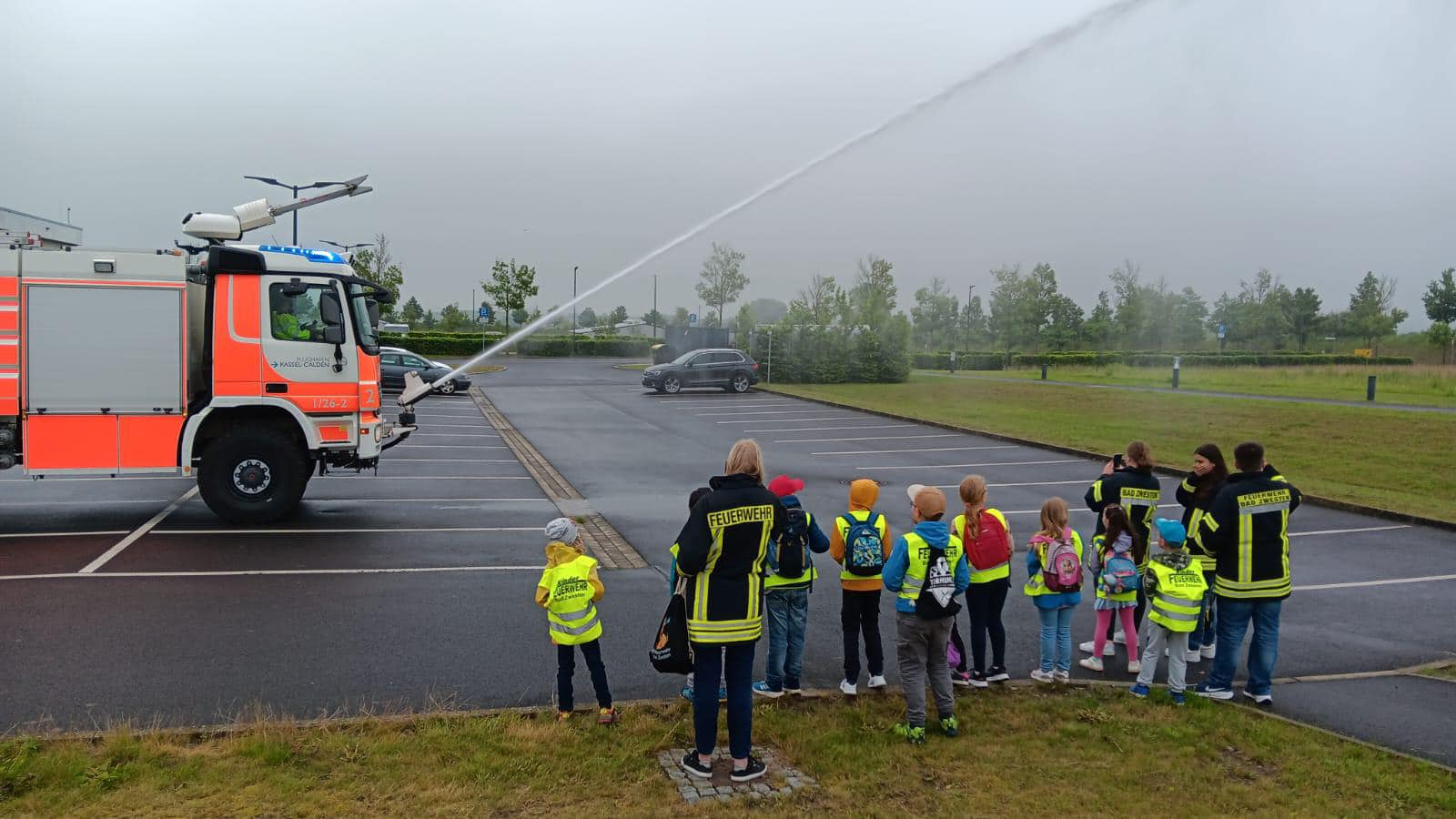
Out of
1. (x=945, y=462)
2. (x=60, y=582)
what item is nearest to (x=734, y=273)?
(x=945, y=462)

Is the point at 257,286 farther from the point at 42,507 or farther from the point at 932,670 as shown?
the point at 932,670

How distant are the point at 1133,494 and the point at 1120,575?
0.79 m

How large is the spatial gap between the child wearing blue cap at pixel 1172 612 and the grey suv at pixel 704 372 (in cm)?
2795

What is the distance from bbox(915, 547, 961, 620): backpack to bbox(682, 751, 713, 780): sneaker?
1.57 m

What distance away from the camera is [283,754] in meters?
5.07

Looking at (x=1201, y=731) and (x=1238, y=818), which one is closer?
(x=1238, y=818)

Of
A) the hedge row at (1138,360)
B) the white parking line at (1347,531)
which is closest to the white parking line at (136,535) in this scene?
the white parking line at (1347,531)

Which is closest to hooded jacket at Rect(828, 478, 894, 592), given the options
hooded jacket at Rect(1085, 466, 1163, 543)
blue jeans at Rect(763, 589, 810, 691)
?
blue jeans at Rect(763, 589, 810, 691)

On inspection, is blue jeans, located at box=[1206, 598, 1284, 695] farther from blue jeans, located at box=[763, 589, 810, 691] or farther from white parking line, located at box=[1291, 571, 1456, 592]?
white parking line, located at box=[1291, 571, 1456, 592]

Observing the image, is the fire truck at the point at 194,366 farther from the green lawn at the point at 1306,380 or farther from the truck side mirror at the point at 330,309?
the green lawn at the point at 1306,380

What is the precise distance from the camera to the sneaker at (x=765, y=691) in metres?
6.32

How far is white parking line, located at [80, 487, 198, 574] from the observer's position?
9.55 metres

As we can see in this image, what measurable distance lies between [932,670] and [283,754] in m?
3.75

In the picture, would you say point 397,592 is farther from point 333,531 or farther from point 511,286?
point 511,286
